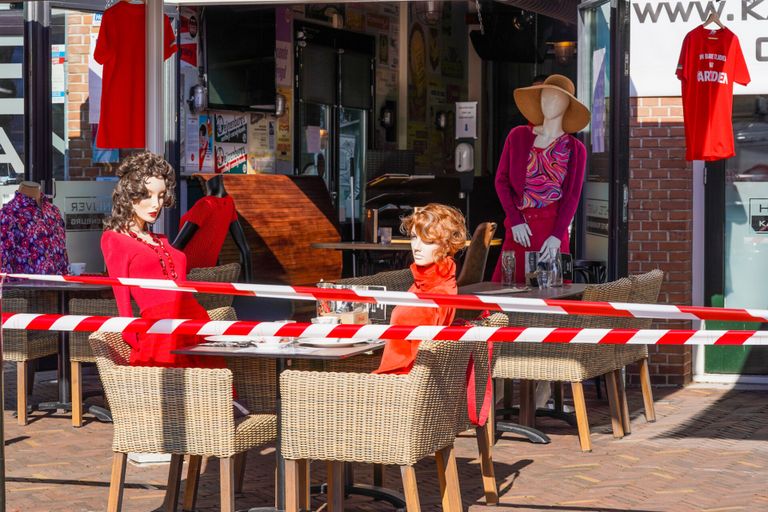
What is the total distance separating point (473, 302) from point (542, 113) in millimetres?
3356

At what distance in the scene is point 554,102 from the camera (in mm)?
7168

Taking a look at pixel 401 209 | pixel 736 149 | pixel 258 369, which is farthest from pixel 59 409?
pixel 401 209

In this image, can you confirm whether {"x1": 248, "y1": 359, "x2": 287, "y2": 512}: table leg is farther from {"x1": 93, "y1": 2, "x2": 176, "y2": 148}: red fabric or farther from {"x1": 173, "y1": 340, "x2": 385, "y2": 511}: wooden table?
{"x1": 93, "y1": 2, "x2": 176, "y2": 148}: red fabric

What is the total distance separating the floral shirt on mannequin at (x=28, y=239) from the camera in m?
7.67

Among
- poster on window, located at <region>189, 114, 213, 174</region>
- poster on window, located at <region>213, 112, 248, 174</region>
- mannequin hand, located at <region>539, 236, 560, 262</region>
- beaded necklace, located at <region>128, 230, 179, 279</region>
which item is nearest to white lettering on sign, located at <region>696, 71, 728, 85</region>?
mannequin hand, located at <region>539, 236, 560, 262</region>

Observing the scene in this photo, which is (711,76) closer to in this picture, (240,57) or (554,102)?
(554,102)

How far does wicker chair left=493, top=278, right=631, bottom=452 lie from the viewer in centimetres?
611

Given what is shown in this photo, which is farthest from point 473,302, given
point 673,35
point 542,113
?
point 673,35

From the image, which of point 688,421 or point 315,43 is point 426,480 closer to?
point 688,421

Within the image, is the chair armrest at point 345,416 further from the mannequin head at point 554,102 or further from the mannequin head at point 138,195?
the mannequin head at point 554,102

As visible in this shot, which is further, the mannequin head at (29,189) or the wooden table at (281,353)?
the mannequin head at (29,189)

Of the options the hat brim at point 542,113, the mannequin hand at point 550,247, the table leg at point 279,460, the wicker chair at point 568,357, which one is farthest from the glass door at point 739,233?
the table leg at point 279,460

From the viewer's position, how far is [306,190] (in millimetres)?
12000

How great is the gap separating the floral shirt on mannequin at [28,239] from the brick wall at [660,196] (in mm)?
3634
